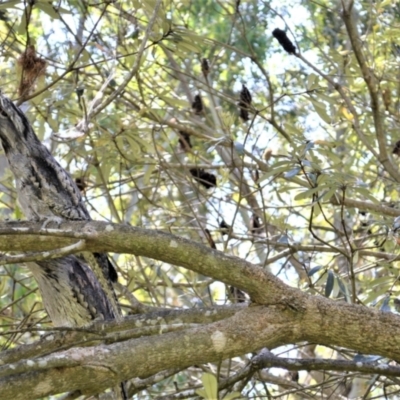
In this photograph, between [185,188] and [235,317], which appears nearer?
[235,317]

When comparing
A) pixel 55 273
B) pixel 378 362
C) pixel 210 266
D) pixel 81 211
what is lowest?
pixel 378 362

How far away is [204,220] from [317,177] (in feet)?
5.73

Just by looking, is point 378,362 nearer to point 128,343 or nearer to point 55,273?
point 128,343

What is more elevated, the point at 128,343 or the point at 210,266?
the point at 210,266

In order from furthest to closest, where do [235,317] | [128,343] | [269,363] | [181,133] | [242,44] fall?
1. [242,44]
2. [181,133]
3. [269,363]
4. [235,317]
5. [128,343]

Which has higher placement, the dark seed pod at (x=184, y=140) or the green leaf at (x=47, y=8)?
the green leaf at (x=47, y=8)

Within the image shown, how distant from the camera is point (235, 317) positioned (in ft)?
7.54

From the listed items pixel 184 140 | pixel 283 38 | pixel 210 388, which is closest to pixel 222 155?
pixel 184 140

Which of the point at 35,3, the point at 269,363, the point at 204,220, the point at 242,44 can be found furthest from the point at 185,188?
the point at 269,363

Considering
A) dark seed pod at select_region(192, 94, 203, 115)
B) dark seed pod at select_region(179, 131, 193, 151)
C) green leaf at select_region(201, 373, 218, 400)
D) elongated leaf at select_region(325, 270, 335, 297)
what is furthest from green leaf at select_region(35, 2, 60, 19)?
green leaf at select_region(201, 373, 218, 400)

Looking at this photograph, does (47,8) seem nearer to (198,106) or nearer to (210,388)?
(198,106)

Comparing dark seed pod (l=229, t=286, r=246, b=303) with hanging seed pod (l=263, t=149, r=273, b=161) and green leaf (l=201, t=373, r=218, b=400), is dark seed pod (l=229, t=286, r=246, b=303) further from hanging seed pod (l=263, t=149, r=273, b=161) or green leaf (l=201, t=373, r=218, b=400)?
green leaf (l=201, t=373, r=218, b=400)

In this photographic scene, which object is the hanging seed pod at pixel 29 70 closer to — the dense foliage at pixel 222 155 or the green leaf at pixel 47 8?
the dense foliage at pixel 222 155

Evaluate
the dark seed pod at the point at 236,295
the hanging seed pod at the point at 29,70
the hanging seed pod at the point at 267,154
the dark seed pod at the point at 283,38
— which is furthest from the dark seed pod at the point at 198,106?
the hanging seed pod at the point at 29,70
